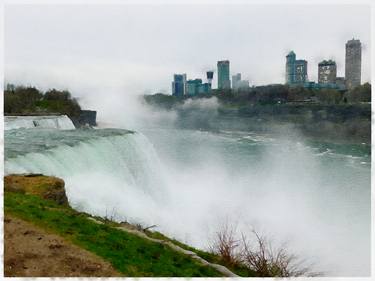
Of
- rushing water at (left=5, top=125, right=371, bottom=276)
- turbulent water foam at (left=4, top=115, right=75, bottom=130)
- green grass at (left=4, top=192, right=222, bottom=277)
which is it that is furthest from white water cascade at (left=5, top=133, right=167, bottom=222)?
turbulent water foam at (left=4, top=115, right=75, bottom=130)

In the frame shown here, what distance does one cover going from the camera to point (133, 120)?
56.8m

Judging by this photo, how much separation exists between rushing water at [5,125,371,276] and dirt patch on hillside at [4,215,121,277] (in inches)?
121

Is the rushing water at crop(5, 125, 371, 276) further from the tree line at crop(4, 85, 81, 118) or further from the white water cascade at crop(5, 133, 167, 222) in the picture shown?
the tree line at crop(4, 85, 81, 118)

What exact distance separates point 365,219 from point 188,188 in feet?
21.2

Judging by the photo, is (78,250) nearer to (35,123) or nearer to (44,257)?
(44,257)

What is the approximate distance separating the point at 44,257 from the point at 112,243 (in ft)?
2.69

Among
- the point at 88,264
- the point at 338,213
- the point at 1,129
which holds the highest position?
the point at 1,129

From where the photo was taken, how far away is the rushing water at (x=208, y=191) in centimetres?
878

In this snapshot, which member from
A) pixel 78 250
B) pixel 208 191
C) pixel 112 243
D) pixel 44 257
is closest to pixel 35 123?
pixel 208 191

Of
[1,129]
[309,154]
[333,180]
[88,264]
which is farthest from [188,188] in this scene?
[309,154]

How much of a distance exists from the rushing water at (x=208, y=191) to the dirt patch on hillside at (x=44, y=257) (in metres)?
3.07

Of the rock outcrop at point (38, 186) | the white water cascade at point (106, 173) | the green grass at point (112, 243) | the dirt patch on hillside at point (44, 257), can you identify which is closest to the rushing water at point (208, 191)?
the white water cascade at point (106, 173)

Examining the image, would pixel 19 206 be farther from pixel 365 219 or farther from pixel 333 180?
pixel 333 180

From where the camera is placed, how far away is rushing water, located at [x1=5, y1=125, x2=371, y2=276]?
28.8ft
